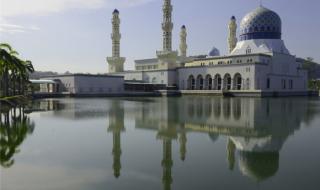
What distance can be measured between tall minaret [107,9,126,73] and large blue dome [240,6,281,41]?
2422 centimetres

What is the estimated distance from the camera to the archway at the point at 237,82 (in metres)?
52.9

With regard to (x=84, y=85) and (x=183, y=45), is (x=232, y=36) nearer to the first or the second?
(x=183, y=45)

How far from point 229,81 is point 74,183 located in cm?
5113

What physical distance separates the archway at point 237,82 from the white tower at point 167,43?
12.9 metres

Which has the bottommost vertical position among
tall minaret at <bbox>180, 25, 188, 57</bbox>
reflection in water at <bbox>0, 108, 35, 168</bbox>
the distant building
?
reflection in water at <bbox>0, 108, 35, 168</bbox>

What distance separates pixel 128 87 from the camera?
200 ft

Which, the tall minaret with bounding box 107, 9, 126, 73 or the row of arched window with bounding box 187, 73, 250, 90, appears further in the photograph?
the tall minaret with bounding box 107, 9, 126, 73

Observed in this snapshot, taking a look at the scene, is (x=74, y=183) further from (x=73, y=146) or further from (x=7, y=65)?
(x=7, y=65)

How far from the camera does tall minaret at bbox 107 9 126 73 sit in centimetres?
6389

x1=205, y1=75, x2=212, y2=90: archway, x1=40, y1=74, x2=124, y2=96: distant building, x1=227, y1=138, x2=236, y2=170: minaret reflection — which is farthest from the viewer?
x1=205, y1=75, x2=212, y2=90: archway

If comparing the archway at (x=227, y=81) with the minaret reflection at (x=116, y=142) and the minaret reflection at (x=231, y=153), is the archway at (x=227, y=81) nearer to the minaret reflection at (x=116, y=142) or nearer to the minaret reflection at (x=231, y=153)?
the minaret reflection at (x=116, y=142)

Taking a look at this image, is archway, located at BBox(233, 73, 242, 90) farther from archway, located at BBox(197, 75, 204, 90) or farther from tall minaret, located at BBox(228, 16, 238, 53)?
tall minaret, located at BBox(228, 16, 238, 53)

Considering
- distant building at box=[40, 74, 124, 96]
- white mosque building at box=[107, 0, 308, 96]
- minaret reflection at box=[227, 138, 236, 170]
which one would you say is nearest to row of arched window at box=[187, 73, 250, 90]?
white mosque building at box=[107, 0, 308, 96]

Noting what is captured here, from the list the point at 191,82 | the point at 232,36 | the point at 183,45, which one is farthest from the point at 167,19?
the point at 232,36
